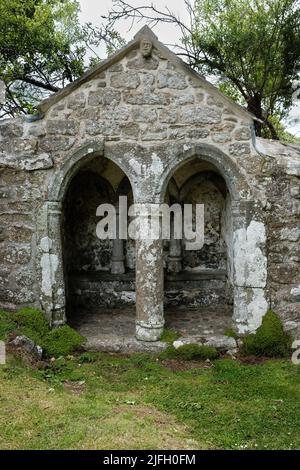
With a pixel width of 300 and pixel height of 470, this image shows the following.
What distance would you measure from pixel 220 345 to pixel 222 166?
6.99 feet

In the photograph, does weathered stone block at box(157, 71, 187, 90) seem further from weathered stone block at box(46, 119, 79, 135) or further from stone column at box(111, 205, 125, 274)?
stone column at box(111, 205, 125, 274)

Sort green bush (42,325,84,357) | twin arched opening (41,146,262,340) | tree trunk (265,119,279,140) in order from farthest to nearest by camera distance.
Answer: tree trunk (265,119,279,140) → twin arched opening (41,146,262,340) → green bush (42,325,84,357)

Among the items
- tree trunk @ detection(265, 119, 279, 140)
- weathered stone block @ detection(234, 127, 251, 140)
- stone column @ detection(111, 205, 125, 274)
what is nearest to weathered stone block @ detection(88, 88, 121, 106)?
weathered stone block @ detection(234, 127, 251, 140)

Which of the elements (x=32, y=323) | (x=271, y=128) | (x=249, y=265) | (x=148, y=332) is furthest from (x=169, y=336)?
(x=271, y=128)

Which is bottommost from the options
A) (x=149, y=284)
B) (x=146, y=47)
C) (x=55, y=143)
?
(x=149, y=284)

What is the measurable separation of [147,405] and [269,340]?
1.78 meters

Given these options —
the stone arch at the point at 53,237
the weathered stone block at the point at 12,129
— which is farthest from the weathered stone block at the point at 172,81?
the weathered stone block at the point at 12,129

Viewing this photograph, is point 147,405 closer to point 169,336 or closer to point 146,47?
point 169,336

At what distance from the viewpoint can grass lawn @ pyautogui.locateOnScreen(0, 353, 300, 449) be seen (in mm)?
3234

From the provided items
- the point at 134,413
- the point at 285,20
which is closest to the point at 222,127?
the point at 134,413

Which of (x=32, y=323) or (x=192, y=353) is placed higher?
(x=32, y=323)

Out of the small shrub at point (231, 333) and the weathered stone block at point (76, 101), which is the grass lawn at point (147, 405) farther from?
the weathered stone block at point (76, 101)

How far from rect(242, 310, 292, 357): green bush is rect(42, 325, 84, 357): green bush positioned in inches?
80.4

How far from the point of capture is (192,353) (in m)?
5.01
